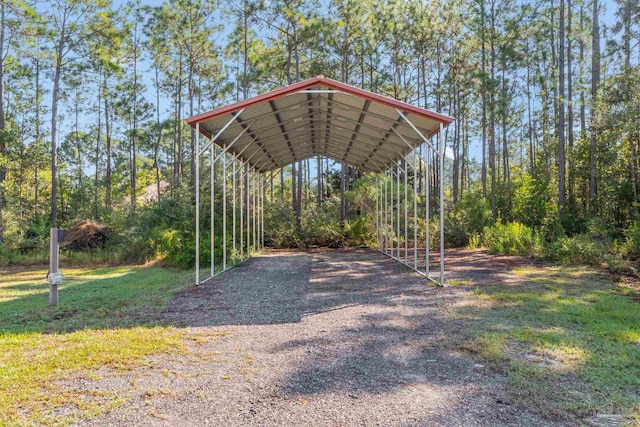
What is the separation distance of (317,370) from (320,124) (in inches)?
336

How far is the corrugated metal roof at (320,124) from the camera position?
23.8 ft

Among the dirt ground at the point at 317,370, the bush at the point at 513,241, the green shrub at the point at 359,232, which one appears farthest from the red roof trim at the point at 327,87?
the green shrub at the point at 359,232

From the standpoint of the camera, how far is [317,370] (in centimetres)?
336

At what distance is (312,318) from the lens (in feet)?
16.9

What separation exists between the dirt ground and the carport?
200 cm

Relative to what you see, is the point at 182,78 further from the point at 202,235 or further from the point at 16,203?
the point at 202,235

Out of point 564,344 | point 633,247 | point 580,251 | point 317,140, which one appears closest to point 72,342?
point 564,344

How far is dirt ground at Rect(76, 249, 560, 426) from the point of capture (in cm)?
258

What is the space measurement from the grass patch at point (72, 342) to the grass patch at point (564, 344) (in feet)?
9.36

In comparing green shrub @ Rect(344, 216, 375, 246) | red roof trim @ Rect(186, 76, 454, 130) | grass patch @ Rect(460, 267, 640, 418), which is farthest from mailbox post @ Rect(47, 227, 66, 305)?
green shrub @ Rect(344, 216, 375, 246)

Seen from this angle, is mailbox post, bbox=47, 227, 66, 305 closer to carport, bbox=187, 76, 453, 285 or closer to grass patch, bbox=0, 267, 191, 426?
grass patch, bbox=0, 267, 191, 426

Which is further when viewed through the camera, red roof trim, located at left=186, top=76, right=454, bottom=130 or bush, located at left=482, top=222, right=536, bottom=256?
bush, located at left=482, top=222, right=536, bottom=256

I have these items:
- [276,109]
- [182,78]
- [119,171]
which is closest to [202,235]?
[276,109]

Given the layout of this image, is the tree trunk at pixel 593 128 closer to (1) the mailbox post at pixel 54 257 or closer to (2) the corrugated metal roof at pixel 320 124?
(2) the corrugated metal roof at pixel 320 124
